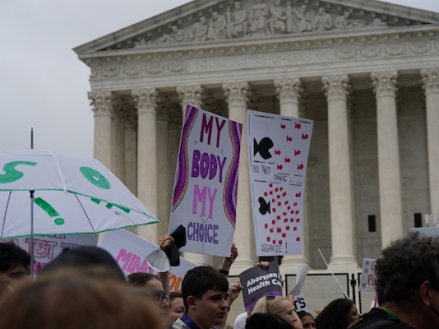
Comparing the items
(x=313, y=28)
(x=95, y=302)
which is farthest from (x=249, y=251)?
(x=95, y=302)

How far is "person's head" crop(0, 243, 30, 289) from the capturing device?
7.21 m

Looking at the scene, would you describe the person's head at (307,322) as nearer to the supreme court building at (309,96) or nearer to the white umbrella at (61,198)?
the white umbrella at (61,198)

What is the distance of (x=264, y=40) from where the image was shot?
5653 centimetres

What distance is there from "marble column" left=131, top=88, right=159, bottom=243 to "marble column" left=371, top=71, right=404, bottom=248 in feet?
46.0

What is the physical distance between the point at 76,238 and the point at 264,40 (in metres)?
44.7

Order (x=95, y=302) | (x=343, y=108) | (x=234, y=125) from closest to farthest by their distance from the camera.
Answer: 1. (x=95, y=302)
2. (x=234, y=125)
3. (x=343, y=108)

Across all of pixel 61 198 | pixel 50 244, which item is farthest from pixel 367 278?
pixel 61 198

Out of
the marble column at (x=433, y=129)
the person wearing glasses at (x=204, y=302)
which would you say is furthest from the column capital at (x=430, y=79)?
the person wearing glasses at (x=204, y=302)

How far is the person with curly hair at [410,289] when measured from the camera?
5402 millimetres

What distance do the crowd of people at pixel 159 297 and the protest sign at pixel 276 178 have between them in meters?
1.66

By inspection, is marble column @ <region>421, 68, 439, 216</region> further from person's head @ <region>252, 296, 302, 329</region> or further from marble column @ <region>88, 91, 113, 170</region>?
person's head @ <region>252, 296, 302, 329</region>

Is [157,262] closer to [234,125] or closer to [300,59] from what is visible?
[234,125]

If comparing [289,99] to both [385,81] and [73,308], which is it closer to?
[385,81]

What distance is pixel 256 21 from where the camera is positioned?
188 ft
